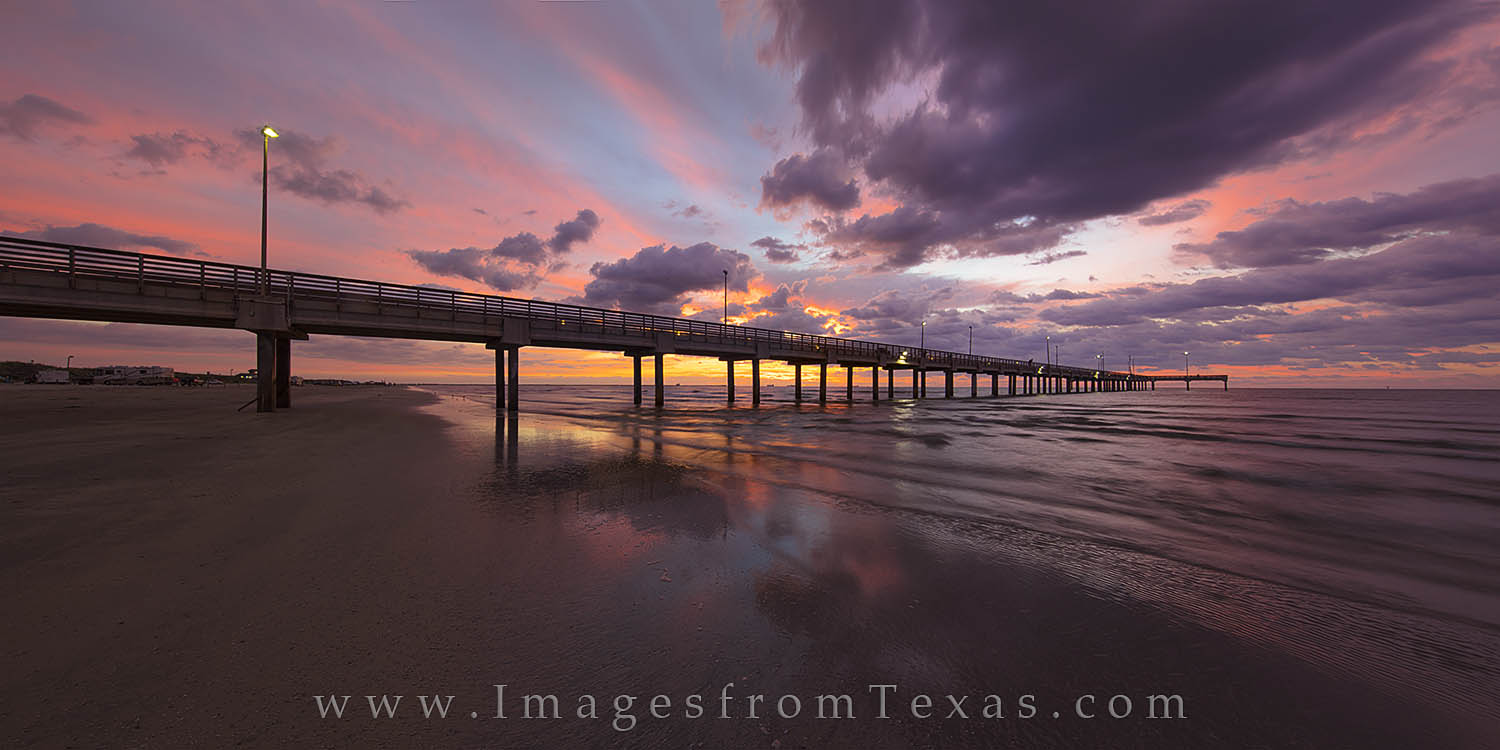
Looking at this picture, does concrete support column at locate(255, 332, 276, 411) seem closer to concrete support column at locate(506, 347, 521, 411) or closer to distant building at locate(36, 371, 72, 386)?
concrete support column at locate(506, 347, 521, 411)

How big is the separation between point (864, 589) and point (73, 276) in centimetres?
2828

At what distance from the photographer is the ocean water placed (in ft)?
11.8

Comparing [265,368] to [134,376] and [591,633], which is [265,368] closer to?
[591,633]

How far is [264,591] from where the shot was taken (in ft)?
12.5

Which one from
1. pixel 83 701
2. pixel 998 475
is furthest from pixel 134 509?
pixel 998 475

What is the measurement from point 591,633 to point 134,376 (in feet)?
464

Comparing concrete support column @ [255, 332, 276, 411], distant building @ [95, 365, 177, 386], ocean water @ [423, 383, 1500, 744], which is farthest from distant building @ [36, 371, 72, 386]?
ocean water @ [423, 383, 1500, 744]

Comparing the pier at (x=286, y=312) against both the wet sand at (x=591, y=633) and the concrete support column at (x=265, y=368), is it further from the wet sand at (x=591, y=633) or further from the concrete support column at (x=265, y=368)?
the wet sand at (x=591, y=633)

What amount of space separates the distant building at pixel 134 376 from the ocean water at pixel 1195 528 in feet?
381

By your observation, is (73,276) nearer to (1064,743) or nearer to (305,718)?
(305,718)

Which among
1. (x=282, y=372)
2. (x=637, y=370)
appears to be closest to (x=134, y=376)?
(x=282, y=372)

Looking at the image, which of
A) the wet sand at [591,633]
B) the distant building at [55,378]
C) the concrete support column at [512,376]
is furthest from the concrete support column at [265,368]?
the distant building at [55,378]

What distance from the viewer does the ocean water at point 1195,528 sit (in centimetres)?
360

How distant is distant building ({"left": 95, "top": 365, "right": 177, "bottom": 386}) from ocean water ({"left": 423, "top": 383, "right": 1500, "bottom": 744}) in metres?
116
